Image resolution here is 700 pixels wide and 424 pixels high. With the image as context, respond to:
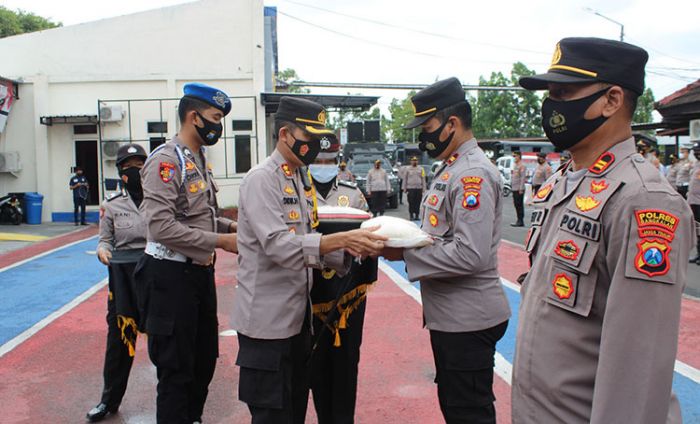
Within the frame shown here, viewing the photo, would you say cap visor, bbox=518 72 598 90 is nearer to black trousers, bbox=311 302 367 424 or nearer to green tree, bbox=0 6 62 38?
black trousers, bbox=311 302 367 424

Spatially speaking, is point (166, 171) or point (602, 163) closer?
point (602, 163)

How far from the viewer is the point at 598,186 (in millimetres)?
1725

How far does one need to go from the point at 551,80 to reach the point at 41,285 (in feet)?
29.9

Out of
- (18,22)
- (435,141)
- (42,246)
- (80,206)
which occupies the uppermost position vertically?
(18,22)

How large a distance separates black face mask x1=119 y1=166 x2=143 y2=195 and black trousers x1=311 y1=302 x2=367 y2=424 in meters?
2.04

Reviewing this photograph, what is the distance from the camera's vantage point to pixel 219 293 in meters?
8.18

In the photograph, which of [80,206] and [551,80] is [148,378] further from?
[80,206]

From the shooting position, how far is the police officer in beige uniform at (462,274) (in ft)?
9.18

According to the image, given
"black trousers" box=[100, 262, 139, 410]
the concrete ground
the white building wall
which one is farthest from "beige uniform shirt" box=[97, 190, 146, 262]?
the white building wall

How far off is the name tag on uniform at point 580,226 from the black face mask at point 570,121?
0.86 feet

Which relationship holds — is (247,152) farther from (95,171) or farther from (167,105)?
(95,171)

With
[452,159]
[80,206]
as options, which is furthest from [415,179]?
[452,159]

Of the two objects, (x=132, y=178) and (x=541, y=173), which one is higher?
(x=132, y=178)

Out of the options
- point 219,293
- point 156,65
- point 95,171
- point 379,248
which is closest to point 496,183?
point 379,248
